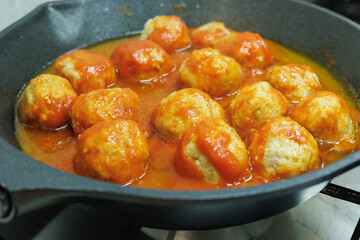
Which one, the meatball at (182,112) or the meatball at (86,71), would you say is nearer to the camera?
the meatball at (182,112)

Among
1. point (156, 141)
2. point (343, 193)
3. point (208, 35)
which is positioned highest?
point (208, 35)

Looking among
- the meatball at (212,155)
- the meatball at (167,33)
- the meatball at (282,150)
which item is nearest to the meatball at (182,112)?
the meatball at (212,155)

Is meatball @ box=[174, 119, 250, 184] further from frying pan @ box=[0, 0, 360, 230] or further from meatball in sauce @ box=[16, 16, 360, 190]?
frying pan @ box=[0, 0, 360, 230]

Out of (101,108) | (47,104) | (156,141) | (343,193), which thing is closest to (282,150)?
(343,193)

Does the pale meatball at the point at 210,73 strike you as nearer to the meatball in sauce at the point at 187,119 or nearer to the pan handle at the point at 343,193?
the meatball in sauce at the point at 187,119

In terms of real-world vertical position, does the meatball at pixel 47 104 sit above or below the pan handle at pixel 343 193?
above

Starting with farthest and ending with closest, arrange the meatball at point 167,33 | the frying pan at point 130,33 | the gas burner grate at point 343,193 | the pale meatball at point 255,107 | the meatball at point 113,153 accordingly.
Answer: the meatball at point 167,33, the pale meatball at point 255,107, the gas burner grate at point 343,193, the meatball at point 113,153, the frying pan at point 130,33

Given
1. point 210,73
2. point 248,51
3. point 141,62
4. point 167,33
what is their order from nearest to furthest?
point 210,73, point 141,62, point 248,51, point 167,33

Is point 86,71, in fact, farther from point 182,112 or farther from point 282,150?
point 282,150
